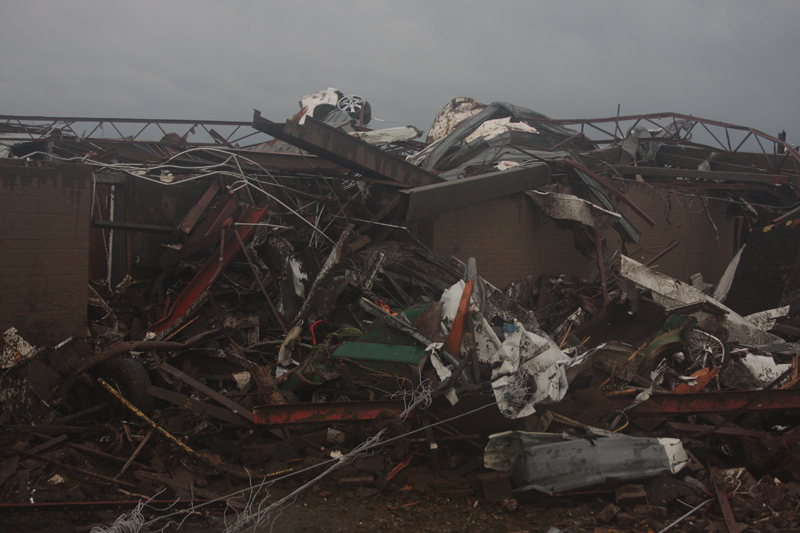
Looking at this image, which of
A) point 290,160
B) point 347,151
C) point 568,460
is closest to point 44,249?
point 347,151

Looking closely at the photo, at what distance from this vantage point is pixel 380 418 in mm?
3984

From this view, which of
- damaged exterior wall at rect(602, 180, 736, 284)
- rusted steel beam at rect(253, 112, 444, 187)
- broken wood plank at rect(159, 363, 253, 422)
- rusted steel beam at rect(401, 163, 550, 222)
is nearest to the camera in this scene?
broken wood plank at rect(159, 363, 253, 422)

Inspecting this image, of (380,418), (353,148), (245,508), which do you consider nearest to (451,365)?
(380,418)

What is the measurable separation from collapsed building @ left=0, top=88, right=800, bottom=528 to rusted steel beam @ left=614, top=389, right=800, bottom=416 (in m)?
0.02

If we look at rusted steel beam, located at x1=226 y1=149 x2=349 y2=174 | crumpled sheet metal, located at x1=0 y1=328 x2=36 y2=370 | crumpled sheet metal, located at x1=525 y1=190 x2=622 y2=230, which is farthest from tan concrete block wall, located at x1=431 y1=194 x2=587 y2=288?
crumpled sheet metal, located at x1=0 y1=328 x2=36 y2=370

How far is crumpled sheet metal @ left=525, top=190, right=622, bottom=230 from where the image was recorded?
25.8 feet

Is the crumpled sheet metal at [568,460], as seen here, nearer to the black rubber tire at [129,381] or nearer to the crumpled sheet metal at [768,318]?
the black rubber tire at [129,381]

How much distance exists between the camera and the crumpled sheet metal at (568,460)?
3898 millimetres

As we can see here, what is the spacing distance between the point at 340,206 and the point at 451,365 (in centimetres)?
368

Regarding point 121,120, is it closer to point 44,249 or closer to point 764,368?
point 44,249

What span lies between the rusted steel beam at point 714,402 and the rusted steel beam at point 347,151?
4288 mm

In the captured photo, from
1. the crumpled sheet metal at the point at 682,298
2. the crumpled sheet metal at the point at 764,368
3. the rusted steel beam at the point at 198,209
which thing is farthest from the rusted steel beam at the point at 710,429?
the rusted steel beam at the point at 198,209

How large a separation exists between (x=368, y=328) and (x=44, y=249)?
11.2 ft

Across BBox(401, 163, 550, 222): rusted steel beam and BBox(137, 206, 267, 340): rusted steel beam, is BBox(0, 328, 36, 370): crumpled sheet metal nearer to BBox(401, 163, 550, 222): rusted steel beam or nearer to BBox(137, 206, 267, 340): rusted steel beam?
BBox(137, 206, 267, 340): rusted steel beam
